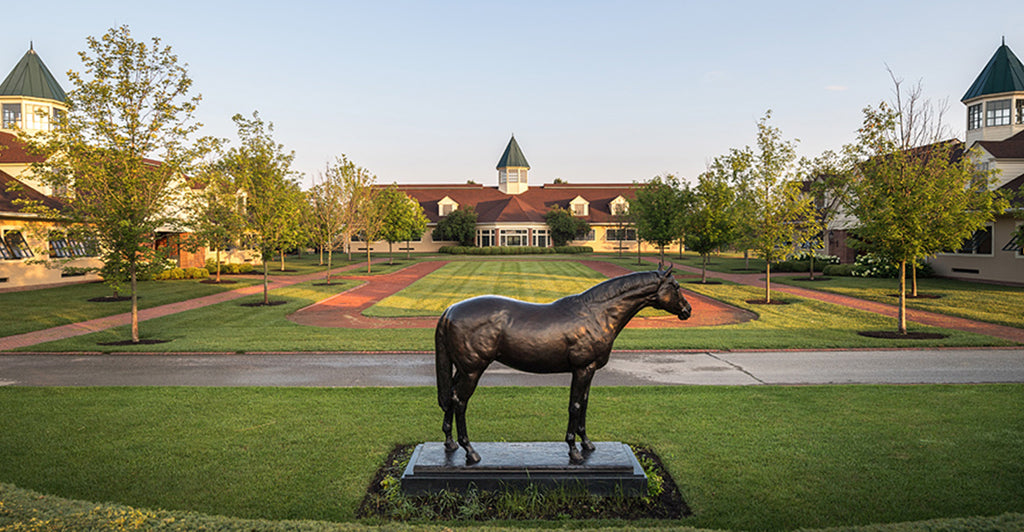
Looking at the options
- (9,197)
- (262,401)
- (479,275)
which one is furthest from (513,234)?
(262,401)

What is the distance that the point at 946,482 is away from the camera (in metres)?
5.93

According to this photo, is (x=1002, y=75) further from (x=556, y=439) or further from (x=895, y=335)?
(x=556, y=439)

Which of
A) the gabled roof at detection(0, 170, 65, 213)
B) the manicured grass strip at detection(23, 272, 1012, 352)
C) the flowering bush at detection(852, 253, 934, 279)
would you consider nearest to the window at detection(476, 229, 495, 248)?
the flowering bush at detection(852, 253, 934, 279)

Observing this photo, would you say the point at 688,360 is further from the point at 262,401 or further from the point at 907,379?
the point at 262,401

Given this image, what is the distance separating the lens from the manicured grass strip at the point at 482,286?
72.4ft

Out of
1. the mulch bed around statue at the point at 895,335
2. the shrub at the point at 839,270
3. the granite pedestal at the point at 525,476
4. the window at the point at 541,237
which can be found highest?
the window at the point at 541,237

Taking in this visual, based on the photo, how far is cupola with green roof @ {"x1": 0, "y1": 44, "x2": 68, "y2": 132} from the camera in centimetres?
4397

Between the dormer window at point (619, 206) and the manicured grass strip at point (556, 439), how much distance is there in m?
57.5

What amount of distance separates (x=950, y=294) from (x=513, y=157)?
56.8 meters

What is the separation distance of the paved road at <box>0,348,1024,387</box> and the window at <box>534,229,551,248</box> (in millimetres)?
53578

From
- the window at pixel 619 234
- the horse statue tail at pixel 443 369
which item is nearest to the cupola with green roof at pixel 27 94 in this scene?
the horse statue tail at pixel 443 369

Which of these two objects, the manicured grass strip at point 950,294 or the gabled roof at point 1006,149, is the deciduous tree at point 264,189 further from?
the gabled roof at point 1006,149

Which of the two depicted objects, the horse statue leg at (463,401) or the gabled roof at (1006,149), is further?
the gabled roof at (1006,149)

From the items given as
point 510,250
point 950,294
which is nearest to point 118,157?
point 950,294
